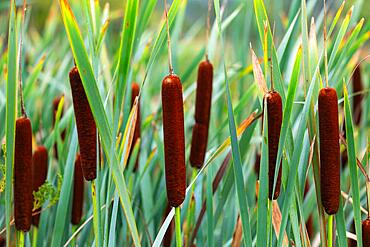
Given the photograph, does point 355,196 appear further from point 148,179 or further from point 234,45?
point 234,45

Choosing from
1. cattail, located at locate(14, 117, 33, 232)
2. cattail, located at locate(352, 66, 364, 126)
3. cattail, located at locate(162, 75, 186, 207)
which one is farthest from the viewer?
cattail, located at locate(352, 66, 364, 126)

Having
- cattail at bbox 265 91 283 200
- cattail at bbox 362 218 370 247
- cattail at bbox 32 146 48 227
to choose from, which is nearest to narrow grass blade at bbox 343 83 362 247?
cattail at bbox 362 218 370 247

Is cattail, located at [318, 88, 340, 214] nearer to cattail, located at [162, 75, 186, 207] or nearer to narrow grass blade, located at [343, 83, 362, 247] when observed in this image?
narrow grass blade, located at [343, 83, 362, 247]

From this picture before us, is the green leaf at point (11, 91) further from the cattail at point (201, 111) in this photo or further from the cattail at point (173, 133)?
the cattail at point (201, 111)

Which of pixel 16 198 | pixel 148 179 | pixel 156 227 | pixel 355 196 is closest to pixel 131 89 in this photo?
pixel 148 179

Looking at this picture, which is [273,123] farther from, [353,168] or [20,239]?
[20,239]

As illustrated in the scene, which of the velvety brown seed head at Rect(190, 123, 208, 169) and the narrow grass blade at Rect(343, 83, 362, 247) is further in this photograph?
the velvety brown seed head at Rect(190, 123, 208, 169)

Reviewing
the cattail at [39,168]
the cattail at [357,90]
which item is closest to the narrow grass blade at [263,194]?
the cattail at [39,168]

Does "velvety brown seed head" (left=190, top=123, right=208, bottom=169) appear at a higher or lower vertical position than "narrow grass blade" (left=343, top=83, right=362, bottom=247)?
higher
